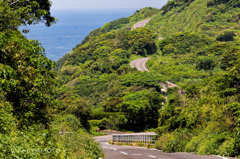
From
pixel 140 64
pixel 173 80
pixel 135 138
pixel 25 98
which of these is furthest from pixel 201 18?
pixel 25 98

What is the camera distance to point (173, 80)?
81125mm

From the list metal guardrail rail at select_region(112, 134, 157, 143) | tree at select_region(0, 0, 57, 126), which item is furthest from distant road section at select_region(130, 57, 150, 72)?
tree at select_region(0, 0, 57, 126)

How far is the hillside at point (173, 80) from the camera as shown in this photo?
15.0 meters

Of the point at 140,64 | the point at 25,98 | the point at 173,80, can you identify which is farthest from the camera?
the point at 140,64

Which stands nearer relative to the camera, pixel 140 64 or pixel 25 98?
pixel 25 98

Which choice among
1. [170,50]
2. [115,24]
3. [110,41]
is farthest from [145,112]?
[115,24]

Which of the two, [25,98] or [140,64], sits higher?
[140,64]

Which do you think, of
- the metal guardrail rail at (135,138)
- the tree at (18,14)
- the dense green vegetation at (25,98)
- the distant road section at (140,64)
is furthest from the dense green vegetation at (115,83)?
the metal guardrail rail at (135,138)

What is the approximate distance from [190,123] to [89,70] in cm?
8378

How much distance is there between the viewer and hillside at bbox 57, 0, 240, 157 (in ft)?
49.3

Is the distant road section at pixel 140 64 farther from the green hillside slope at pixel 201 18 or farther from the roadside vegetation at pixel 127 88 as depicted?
the green hillside slope at pixel 201 18

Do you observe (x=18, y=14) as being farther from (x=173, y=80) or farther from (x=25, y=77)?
(x=173, y=80)

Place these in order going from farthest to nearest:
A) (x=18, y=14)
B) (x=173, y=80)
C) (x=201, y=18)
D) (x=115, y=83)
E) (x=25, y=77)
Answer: (x=201, y=18) → (x=115, y=83) → (x=173, y=80) → (x=18, y=14) → (x=25, y=77)

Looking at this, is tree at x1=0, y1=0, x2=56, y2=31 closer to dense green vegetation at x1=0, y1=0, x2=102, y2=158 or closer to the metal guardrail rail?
dense green vegetation at x1=0, y1=0, x2=102, y2=158
